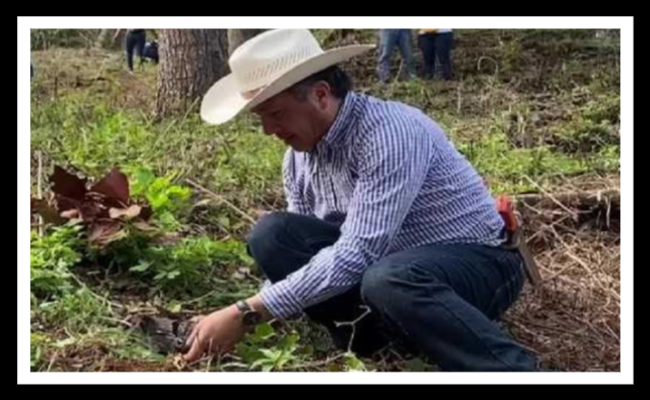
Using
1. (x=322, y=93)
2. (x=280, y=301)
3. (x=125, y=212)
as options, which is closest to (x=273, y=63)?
(x=322, y=93)

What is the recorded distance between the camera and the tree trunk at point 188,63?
17.6 feet

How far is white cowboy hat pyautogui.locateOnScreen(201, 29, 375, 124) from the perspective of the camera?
2.39 meters

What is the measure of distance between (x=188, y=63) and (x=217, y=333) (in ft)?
10.5

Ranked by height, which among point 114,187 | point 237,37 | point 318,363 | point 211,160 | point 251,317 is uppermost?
point 237,37

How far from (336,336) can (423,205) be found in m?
0.41

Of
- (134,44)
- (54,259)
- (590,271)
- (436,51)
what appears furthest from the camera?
(134,44)

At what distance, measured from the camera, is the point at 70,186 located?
3055mm

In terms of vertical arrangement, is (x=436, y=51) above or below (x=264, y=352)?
above

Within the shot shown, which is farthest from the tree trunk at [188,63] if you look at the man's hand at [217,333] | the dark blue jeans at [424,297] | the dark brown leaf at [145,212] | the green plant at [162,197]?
the man's hand at [217,333]

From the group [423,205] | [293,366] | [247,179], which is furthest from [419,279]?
[247,179]

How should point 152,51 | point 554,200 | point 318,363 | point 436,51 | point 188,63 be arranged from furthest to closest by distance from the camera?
point 152,51 → point 188,63 → point 436,51 → point 554,200 → point 318,363

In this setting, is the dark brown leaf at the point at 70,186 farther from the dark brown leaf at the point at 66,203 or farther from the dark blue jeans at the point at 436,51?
the dark blue jeans at the point at 436,51

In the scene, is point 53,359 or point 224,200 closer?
point 53,359

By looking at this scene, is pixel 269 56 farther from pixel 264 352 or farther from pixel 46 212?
pixel 46 212
